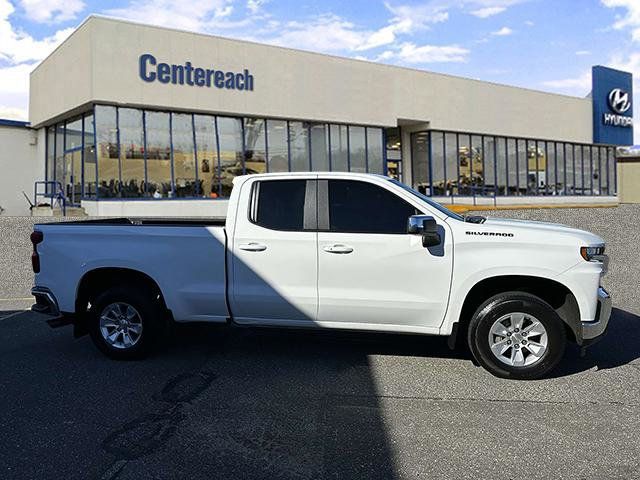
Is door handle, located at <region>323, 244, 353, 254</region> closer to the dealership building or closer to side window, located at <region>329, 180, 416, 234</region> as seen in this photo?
side window, located at <region>329, 180, 416, 234</region>

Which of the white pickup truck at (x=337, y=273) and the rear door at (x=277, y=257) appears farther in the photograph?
the rear door at (x=277, y=257)

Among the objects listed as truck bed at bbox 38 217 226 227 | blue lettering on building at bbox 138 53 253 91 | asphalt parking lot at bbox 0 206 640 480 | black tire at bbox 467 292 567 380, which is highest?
blue lettering on building at bbox 138 53 253 91

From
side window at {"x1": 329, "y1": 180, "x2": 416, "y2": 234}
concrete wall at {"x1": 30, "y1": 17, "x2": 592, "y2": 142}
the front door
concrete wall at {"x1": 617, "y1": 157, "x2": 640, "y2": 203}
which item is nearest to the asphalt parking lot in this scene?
the front door

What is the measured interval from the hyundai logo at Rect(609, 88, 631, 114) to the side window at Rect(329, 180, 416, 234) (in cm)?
3537

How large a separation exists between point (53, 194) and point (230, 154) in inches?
263

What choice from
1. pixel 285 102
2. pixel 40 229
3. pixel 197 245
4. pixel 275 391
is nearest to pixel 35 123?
→ pixel 285 102

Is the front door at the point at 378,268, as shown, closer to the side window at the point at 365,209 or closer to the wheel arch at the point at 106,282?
the side window at the point at 365,209

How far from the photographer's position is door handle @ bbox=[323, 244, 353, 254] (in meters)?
5.35

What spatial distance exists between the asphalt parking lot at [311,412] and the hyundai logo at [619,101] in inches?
1309

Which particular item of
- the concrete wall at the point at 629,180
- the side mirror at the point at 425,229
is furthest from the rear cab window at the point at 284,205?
the concrete wall at the point at 629,180

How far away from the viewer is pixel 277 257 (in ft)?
18.1

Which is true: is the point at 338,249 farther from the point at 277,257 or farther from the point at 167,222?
the point at 167,222

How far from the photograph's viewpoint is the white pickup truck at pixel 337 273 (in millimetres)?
5082

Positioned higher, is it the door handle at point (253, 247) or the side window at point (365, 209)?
the side window at point (365, 209)
